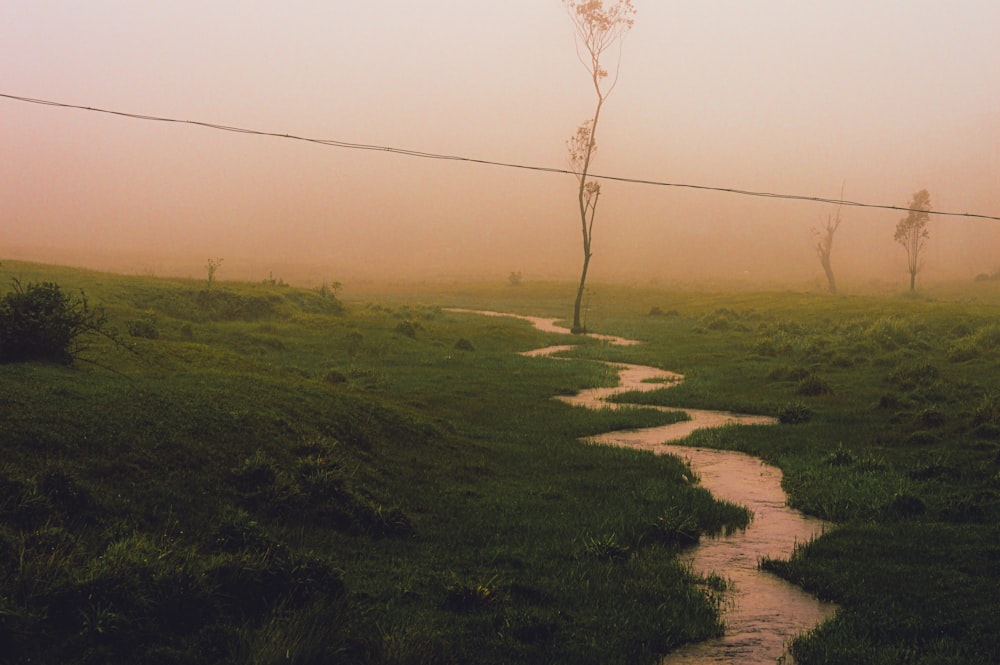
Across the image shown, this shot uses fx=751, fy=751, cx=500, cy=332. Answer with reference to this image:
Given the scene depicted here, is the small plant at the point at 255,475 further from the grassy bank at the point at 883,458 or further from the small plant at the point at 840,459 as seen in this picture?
the small plant at the point at 840,459

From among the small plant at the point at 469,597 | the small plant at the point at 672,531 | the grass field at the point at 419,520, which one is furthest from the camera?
the small plant at the point at 672,531

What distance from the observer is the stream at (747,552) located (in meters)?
7.79

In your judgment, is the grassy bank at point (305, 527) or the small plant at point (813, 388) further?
the small plant at point (813, 388)

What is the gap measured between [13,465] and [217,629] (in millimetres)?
4018

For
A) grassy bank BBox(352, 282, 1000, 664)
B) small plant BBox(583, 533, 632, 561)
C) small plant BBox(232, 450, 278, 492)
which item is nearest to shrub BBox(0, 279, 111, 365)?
small plant BBox(232, 450, 278, 492)

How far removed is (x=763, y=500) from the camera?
1395 centimetres

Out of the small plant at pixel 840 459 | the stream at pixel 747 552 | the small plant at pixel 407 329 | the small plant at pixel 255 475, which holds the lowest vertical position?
the stream at pixel 747 552

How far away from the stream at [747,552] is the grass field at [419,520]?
11.4 inches

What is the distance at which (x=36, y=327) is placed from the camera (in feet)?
47.0

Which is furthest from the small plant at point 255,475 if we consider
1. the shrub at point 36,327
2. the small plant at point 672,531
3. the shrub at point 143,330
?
the shrub at point 143,330

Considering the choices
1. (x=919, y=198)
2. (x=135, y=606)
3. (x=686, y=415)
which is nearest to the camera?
(x=135, y=606)

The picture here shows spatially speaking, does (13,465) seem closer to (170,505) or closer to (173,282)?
(170,505)

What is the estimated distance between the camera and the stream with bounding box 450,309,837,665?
779 centimetres

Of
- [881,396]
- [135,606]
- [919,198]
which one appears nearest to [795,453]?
[881,396]
